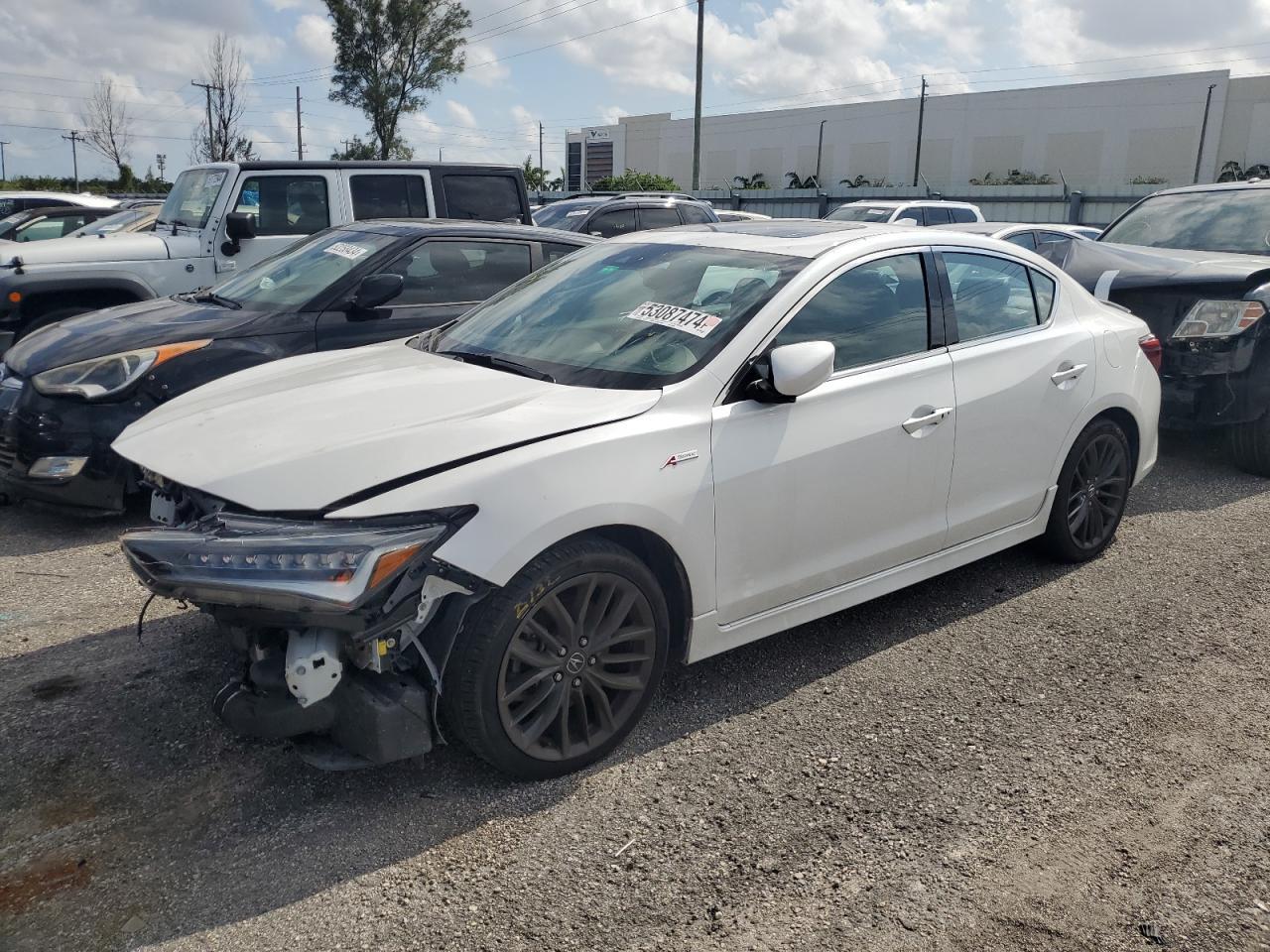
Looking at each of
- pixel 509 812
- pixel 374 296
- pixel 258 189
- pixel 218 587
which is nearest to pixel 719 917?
pixel 509 812

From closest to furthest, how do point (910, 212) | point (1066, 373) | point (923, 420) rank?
point (923, 420) → point (1066, 373) → point (910, 212)

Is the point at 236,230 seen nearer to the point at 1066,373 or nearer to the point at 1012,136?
the point at 1066,373

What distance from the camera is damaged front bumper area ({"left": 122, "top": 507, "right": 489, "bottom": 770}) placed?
8.93 feet

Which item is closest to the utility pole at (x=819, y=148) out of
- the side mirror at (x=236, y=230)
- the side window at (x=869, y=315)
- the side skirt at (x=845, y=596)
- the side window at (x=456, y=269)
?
the side mirror at (x=236, y=230)

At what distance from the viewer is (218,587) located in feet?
8.97

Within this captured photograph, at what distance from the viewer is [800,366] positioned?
3.41 metres

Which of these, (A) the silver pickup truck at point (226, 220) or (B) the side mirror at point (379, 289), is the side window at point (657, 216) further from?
(B) the side mirror at point (379, 289)

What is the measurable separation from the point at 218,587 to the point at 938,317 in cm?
290

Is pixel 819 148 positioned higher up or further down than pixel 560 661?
higher up

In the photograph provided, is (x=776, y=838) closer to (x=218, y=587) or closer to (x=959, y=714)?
(x=959, y=714)

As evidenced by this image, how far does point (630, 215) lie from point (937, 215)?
27.6 ft

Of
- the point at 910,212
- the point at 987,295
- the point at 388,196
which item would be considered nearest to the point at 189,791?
the point at 987,295

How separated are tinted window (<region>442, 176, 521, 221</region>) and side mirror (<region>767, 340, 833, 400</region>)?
19.0 feet

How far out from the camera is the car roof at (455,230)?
21.2 ft
